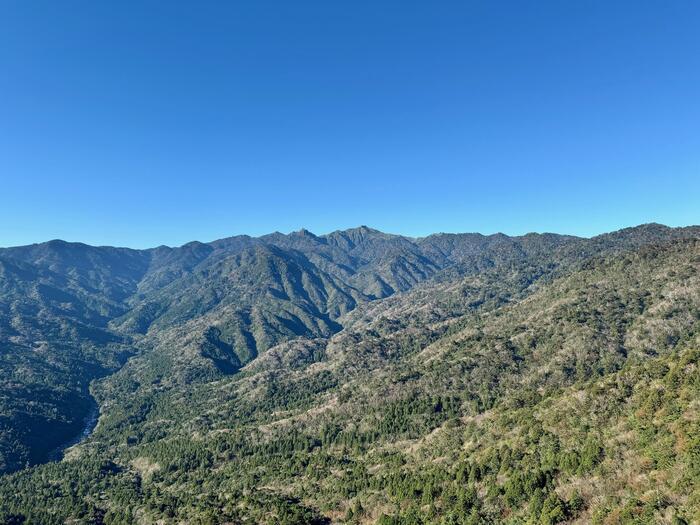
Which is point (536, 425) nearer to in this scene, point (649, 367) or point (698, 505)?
point (649, 367)

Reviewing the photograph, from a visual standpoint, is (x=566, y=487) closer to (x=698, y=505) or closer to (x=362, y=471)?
(x=698, y=505)

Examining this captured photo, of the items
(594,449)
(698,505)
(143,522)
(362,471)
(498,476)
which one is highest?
(698,505)

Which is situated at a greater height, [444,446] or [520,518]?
[520,518]

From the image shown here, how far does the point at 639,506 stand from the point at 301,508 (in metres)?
110

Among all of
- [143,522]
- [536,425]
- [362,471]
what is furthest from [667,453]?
[143,522]

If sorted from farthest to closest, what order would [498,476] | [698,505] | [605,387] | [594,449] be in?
1. [605,387]
2. [498,476]
3. [594,449]
4. [698,505]

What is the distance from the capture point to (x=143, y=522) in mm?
173500

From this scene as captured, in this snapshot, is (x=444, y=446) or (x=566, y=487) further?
(x=444, y=446)

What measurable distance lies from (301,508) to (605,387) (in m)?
107

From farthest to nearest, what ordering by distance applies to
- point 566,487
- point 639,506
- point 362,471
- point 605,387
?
1. point 362,471
2. point 605,387
3. point 566,487
4. point 639,506

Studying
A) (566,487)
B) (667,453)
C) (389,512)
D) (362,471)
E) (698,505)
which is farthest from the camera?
(362,471)

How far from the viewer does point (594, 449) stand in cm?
9006

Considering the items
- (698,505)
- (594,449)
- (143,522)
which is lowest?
(143,522)

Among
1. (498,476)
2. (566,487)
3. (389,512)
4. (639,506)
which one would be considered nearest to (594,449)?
(566,487)
